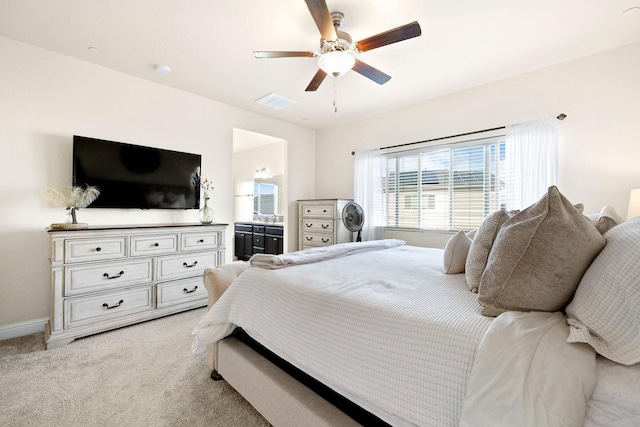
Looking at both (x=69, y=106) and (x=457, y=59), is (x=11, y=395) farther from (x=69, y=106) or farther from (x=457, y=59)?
(x=457, y=59)

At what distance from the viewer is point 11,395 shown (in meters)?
1.61

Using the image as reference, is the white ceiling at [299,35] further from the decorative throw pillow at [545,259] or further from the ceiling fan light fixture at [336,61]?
the decorative throw pillow at [545,259]

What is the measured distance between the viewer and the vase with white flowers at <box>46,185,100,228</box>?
2.50 m

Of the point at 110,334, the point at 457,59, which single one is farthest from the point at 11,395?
the point at 457,59

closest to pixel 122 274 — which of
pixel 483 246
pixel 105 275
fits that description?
pixel 105 275

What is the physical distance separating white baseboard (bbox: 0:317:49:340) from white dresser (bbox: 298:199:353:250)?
3037 mm

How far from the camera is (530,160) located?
2.83 metres

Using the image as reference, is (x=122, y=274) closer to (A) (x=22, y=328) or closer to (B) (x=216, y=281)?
(A) (x=22, y=328)

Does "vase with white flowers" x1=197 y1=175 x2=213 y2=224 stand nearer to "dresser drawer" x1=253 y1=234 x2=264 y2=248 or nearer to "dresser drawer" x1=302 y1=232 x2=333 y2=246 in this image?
"dresser drawer" x1=302 y1=232 x2=333 y2=246

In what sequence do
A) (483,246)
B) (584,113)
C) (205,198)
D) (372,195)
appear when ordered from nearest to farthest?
(483,246), (584,113), (205,198), (372,195)

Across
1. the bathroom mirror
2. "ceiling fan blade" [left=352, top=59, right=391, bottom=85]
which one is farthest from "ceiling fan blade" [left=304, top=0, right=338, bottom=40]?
the bathroom mirror

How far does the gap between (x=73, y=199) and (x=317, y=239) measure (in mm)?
2836

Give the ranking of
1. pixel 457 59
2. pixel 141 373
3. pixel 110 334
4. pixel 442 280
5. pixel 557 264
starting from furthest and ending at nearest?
1. pixel 457 59
2. pixel 110 334
3. pixel 141 373
4. pixel 442 280
5. pixel 557 264

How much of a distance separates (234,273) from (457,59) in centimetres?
279
